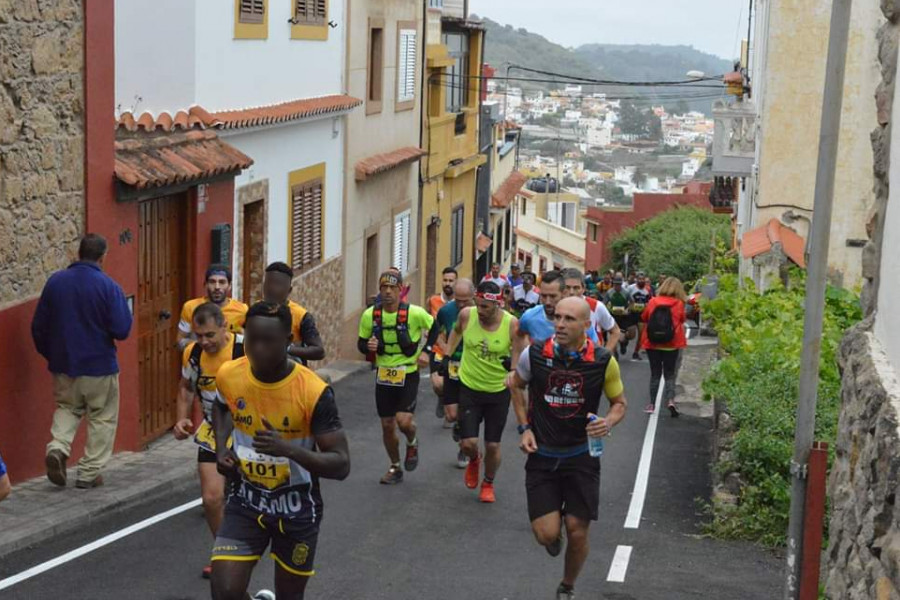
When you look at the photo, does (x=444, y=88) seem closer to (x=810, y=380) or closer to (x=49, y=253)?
(x=49, y=253)

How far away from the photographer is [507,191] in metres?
53.2

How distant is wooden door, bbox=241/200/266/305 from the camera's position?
18.6m

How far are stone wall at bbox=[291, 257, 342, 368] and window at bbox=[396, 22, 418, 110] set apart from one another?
5.65 m

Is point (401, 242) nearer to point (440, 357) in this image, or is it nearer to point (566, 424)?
point (440, 357)

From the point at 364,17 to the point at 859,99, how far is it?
8.34 meters

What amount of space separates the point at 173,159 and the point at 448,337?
329 centimetres

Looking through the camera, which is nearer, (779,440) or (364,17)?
(779,440)

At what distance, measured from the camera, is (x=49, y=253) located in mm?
11758

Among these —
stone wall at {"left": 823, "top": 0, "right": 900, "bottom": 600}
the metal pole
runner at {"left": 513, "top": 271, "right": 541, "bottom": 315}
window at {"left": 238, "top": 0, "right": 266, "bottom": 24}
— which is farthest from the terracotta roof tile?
stone wall at {"left": 823, "top": 0, "right": 900, "bottom": 600}

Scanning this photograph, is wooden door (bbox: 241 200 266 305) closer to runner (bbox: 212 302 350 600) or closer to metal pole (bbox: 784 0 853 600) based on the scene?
metal pole (bbox: 784 0 853 600)

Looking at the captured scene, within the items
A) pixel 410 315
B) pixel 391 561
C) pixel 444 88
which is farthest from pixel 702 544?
pixel 444 88

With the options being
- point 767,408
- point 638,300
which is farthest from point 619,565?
point 638,300

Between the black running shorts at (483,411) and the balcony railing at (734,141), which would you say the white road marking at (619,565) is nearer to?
the black running shorts at (483,411)

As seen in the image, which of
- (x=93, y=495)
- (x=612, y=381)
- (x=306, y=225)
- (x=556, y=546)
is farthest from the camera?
(x=306, y=225)
